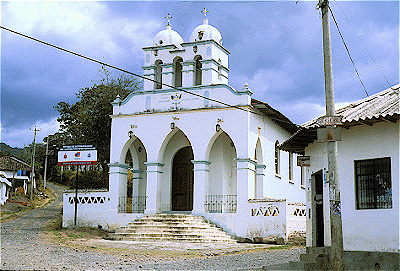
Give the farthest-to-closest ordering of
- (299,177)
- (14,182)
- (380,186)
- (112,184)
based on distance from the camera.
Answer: (14,182), (299,177), (112,184), (380,186)

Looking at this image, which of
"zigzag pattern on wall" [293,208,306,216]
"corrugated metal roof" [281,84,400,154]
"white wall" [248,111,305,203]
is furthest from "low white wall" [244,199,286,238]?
"corrugated metal roof" [281,84,400,154]

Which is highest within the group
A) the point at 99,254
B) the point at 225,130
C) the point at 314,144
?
the point at 225,130

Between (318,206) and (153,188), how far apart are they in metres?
Answer: 9.48

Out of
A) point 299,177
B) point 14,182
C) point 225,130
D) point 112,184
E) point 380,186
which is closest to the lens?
point 380,186

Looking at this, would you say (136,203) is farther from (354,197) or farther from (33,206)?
(33,206)

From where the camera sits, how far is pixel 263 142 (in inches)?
945

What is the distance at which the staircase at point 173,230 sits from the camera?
20.3 metres

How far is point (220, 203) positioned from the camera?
23203mm

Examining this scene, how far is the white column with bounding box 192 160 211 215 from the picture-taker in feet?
74.0

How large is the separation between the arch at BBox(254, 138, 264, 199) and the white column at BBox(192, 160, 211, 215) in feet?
8.28

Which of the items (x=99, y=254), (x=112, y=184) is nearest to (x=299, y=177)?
(x=112, y=184)

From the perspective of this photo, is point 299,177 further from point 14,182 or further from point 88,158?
point 14,182

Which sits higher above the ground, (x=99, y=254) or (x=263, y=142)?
(x=263, y=142)

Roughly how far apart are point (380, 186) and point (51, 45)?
855 cm
